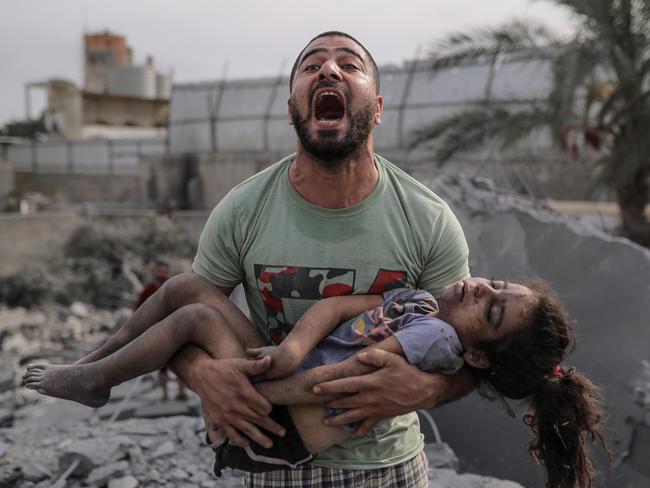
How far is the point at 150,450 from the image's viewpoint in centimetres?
421

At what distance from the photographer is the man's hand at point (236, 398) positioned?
1.75m

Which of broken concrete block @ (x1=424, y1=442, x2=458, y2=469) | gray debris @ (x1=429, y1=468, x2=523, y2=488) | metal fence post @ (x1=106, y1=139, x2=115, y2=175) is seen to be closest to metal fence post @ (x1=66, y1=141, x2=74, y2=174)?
metal fence post @ (x1=106, y1=139, x2=115, y2=175)

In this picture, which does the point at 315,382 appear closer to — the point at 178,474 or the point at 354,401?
the point at 354,401

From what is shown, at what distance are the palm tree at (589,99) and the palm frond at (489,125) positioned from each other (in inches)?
0.5

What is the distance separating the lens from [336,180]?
6.41 feet

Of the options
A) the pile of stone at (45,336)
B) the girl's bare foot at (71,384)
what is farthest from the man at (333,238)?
the pile of stone at (45,336)

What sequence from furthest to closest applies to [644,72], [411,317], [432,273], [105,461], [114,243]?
[114,243]
[644,72]
[105,461]
[432,273]
[411,317]

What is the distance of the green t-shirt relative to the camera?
1.92 meters

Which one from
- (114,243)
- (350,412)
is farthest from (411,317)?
(114,243)

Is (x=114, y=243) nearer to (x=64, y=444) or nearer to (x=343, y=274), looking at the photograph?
(x=64, y=444)

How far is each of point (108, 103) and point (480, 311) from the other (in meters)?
31.6

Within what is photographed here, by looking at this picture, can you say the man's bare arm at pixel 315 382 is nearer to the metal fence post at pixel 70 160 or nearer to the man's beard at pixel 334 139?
the man's beard at pixel 334 139

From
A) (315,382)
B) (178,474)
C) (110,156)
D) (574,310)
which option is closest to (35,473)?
(178,474)

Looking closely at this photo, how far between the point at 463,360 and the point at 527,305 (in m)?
0.26
